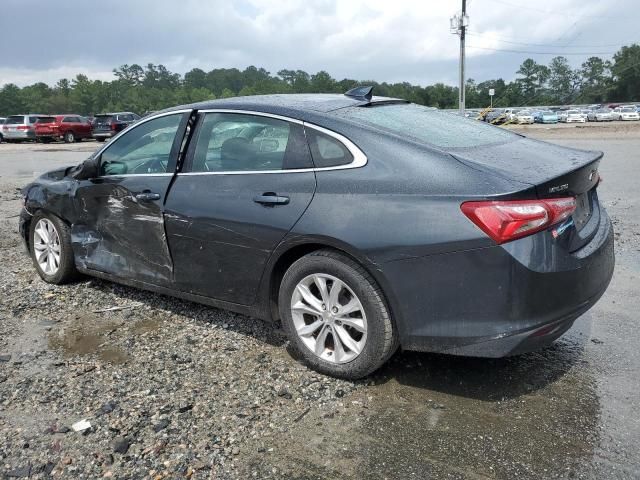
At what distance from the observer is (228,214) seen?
3.63 metres

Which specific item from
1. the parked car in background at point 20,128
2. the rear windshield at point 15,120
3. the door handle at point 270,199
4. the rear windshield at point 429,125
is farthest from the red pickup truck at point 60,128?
the door handle at point 270,199

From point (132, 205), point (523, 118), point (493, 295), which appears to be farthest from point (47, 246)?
point (523, 118)

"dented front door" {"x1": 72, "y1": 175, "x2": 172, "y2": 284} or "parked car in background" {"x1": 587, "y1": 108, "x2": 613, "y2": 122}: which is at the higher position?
"dented front door" {"x1": 72, "y1": 175, "x2": 172, "y2": 284}

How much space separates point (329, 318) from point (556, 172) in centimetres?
149

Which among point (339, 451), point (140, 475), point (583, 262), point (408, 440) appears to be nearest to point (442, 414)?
point (408, 440)

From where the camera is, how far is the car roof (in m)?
3.65

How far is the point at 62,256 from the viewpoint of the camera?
5.04 m

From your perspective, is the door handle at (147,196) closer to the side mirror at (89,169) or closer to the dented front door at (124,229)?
the dented front door at (124,229)

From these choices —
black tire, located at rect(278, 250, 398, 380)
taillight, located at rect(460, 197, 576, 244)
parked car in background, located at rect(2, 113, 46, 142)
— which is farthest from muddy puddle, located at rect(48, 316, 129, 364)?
parked car in background, located at rect(2, 113, 46, 142)

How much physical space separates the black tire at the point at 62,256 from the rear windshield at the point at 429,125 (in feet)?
9.21

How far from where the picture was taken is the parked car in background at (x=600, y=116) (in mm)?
57562

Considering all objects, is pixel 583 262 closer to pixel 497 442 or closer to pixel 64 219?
pixel 497 442

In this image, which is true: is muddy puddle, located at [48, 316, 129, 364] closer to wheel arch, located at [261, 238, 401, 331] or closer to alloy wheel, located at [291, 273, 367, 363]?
wheel arch, located at [261, 238, 401, 331]

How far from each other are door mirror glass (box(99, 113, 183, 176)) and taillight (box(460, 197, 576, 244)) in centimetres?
232
